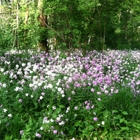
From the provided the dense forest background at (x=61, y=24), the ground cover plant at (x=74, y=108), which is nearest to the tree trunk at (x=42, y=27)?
the dense forest background at (x=61, y=24)

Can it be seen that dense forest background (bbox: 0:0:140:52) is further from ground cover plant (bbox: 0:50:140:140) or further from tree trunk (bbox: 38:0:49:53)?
ground cover plant (bbox: 0:50:140:140)

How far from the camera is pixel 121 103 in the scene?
4371 millimetres

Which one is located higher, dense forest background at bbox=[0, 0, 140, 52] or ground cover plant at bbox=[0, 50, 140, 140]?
dense forest background at bbox=[0, 0, 140, 52]

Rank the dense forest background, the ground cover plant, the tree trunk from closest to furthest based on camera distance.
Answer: the ground cover plant < the dense forest background < the tree trunk

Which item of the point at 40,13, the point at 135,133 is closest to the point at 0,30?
the point at 40,13

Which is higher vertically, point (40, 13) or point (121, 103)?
point (40, 13)

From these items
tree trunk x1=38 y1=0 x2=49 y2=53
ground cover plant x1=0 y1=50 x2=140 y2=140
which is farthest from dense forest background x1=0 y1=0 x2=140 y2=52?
ground cover plant x1=0 y1=50 x2=140 y2=140

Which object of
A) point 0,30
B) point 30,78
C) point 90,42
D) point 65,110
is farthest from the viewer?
point 0,30

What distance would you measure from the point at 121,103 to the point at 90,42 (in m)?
5.77

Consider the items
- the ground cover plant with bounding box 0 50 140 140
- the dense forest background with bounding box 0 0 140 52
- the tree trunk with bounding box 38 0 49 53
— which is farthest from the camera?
the tree trunk with bounding box 38 0 49 53

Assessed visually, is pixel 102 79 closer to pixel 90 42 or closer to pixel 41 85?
pixel 41 85

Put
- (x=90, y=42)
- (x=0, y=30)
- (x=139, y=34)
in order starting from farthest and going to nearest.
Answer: (x=139, y=34) → (x=0, y=30) → (x=90, y=42)

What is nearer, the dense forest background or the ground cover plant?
the ground cover plant

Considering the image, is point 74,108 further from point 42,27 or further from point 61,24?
point 42,27
